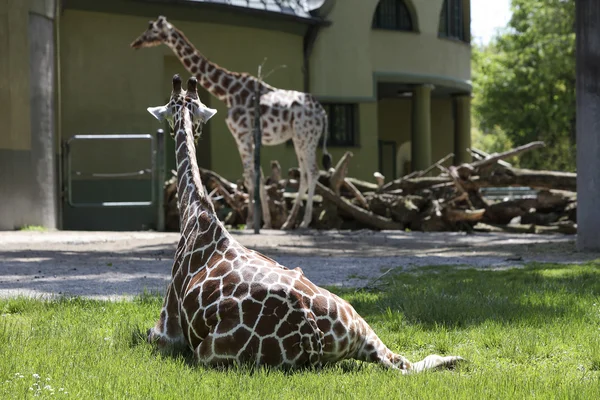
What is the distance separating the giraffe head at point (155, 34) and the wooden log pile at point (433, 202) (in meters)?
2.32

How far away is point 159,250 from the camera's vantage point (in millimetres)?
12633

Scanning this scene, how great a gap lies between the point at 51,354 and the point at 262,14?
18000 mm

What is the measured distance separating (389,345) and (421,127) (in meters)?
22.0

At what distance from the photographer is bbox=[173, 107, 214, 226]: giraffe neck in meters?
5.79

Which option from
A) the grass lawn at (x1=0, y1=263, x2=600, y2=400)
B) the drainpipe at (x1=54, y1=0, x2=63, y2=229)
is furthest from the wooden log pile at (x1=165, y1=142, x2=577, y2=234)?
the grass lawn at (x1=0, y1=263, x2=600, y2=400)

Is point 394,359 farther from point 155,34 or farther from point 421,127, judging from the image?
point 421,127

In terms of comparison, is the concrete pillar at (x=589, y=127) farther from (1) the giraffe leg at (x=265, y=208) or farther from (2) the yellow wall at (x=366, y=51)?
(2) the yellow wall at (x=366, y=51)

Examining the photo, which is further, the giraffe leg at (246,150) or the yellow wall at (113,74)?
the yellow wall at (113,74)

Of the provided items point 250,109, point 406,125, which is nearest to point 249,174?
point 250,109

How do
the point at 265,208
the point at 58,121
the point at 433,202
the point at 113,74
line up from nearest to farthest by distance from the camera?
the point at 265,208 → the point at 433,202 → the point at 58,121 → the point at 113,74

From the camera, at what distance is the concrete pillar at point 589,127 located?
12.2 meters

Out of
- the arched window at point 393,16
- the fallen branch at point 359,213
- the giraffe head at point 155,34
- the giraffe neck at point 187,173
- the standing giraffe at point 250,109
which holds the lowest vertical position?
the fallen branch at point 359,213

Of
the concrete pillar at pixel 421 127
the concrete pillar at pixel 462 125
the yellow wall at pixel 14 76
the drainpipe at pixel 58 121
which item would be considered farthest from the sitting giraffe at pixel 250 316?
the concrete pillar at pixel 462 125

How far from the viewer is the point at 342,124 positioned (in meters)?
26.0
